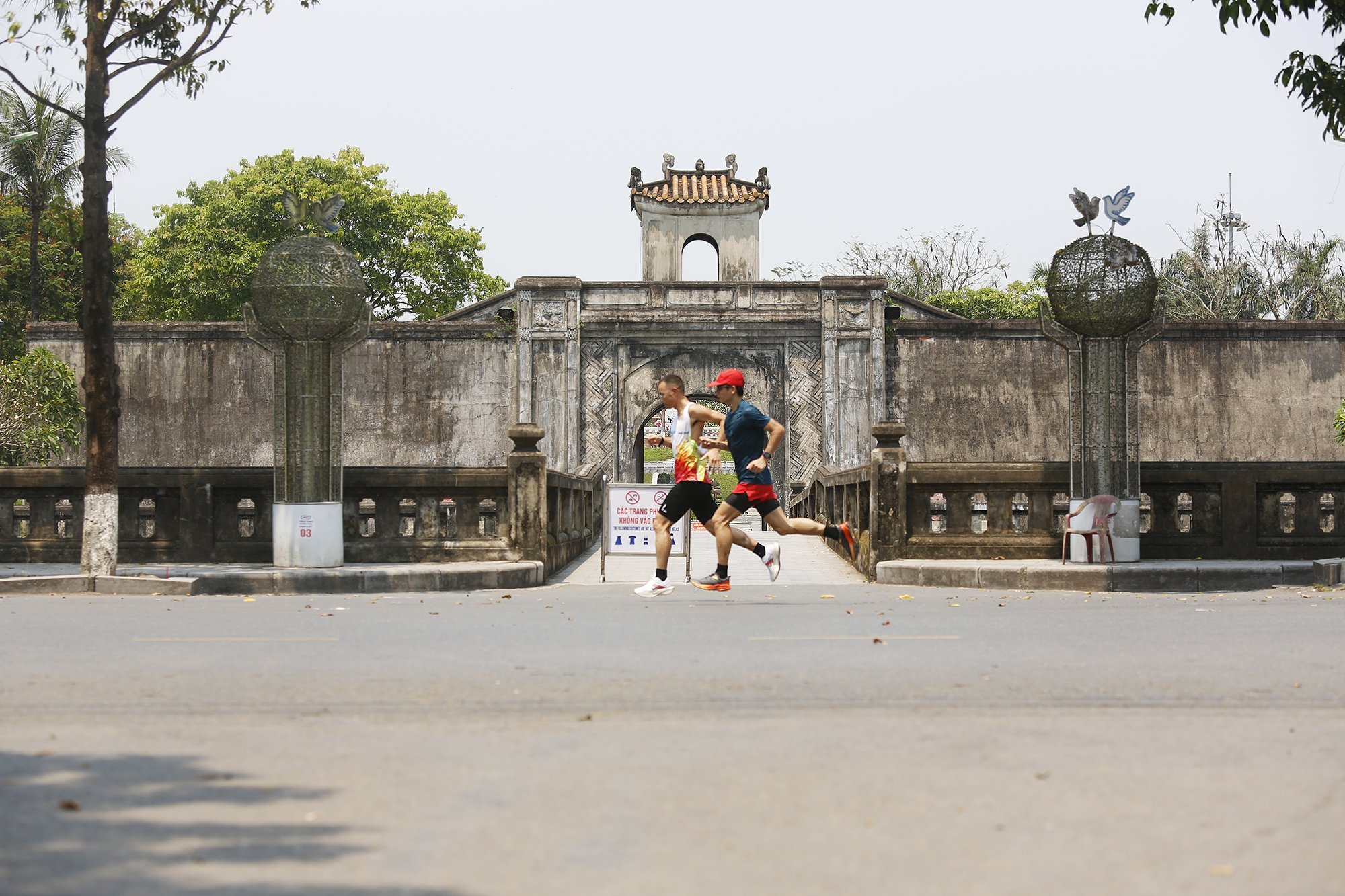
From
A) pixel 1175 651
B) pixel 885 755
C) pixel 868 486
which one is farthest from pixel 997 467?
pixel 885 755

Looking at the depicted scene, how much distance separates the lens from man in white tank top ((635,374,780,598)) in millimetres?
11688

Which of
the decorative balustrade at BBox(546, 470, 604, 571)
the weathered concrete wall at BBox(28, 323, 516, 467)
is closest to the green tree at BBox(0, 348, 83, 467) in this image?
the decorative balustrade at BBox(546, 470, 604, 571)

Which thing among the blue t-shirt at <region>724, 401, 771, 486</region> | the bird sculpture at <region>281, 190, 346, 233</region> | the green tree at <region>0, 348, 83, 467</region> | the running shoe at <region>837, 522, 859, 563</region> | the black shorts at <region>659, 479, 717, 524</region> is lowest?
the running shoe at <region>837, 522, 859, 563</region>

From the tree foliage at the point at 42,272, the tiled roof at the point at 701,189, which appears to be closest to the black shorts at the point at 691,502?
the tiled roof at the point at 701,189

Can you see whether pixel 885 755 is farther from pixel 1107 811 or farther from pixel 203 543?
pixel 203 543

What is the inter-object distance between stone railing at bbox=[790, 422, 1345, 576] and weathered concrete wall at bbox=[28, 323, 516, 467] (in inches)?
846

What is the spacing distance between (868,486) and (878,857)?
39.2 ft

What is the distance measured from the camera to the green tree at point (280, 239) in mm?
48094

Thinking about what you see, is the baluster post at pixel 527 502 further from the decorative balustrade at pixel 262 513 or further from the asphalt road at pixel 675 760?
the asphalt road at pixel 675 760

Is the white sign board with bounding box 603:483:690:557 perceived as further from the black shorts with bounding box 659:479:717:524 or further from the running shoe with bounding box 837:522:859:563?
the running shoe with bounding box 837:522:859:563

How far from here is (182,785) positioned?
4.71m

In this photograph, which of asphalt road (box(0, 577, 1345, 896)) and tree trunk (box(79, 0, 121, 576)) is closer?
asphalt road (box(0, 577, 1345, 896))

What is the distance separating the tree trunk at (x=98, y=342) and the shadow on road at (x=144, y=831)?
351 inches

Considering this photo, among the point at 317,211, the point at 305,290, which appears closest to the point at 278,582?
the point at 305,290
